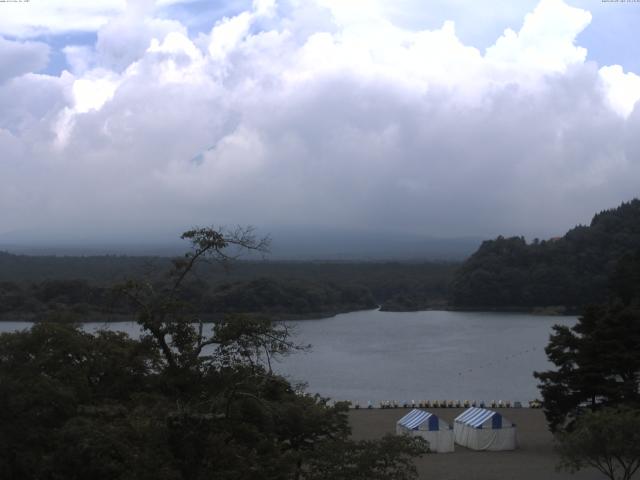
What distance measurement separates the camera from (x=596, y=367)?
1534 centimetres

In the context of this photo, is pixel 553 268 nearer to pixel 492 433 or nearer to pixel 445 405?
pixel 445 405

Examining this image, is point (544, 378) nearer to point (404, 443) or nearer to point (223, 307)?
point (404, 443)

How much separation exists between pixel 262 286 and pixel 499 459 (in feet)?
116

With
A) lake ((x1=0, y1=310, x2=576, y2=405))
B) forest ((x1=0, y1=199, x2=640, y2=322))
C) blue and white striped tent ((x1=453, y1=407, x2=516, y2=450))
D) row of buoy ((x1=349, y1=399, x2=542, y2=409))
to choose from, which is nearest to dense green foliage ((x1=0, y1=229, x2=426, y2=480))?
lake ((x1=0, y1=310, x2=576, y2=405))

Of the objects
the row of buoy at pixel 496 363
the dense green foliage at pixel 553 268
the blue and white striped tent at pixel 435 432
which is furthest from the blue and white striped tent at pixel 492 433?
the dense green foliage at pixel 553 268

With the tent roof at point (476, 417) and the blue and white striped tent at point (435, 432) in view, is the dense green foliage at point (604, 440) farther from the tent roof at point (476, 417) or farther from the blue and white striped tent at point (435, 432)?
the tent roof at point (476, 417)

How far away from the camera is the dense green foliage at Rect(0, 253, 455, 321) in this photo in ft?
153

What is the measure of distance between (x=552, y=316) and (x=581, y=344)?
3981cm

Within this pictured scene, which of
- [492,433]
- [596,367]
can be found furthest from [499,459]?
[596,367]

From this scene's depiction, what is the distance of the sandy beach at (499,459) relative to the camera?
1370 cm

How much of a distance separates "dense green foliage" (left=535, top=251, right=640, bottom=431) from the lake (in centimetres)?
482

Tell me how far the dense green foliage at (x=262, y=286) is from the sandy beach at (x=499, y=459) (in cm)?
1010

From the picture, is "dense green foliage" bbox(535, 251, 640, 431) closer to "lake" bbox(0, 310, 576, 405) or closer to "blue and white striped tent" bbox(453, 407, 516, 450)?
"blue and white striped tent" bbox(453, 407, 516, 450)

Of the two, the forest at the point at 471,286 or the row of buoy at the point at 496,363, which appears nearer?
the row of buoy at the point at 496,363
